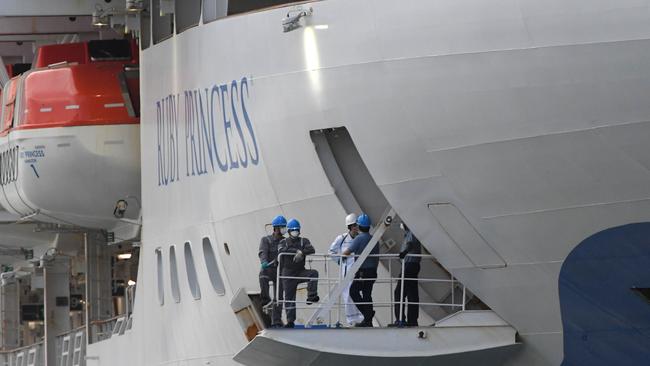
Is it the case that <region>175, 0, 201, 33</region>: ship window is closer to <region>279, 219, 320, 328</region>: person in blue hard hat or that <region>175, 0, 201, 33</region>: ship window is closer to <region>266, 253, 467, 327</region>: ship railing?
<region>266, 253, 467, 327</region>: ship railing

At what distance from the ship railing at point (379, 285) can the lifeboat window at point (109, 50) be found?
944 centimetres

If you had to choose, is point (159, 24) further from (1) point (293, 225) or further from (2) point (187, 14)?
(1) point (293, 225)

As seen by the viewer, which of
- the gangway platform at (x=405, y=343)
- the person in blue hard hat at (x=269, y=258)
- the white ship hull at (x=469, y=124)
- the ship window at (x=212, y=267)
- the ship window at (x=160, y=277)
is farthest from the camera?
the ship window at (x=160, y=277)

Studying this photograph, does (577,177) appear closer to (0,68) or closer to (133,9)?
(133,9)

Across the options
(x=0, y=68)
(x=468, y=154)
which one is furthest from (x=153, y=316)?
(x=468, y=154)

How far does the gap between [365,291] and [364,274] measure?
10.0 inches

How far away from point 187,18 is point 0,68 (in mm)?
9232

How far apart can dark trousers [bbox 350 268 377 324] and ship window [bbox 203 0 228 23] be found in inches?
191

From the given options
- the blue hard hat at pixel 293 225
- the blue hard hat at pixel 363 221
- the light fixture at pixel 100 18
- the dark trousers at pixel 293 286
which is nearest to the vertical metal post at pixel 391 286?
the blue hard hat at pixel 363 221

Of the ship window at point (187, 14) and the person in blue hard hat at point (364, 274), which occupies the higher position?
the ship window at point (187, 14)

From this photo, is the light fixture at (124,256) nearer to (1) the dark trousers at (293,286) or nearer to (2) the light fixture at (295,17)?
(2) the light fixture at (295,17)

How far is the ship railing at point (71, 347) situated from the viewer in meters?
33.1

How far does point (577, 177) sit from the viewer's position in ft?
56.0

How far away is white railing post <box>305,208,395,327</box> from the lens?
18.2 metres
